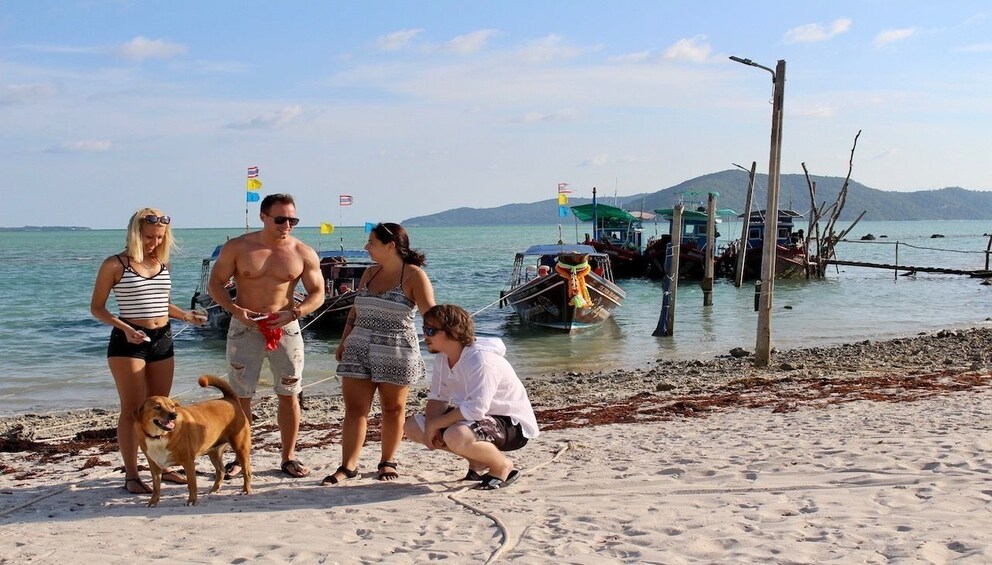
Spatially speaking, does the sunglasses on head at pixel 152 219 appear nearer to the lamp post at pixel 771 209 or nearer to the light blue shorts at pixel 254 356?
the light blue shorts at pixel 254 356

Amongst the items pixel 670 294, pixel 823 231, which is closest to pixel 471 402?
pixel 670 294

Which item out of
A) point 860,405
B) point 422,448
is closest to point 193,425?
point 422,448

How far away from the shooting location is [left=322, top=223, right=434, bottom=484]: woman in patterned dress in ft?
18.3

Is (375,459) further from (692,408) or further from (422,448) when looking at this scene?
(692,408)

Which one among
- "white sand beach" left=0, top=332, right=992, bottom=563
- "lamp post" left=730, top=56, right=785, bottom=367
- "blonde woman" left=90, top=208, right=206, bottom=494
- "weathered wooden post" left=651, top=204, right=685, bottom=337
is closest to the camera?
"white sand beach" left=0, top=332, right=992, bottom=563

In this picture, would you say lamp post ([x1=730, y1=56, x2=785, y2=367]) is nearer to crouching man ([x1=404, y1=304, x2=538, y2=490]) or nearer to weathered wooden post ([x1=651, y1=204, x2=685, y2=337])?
weathered wooden post ([x1=651, y1=204, x2=685, y2=337])

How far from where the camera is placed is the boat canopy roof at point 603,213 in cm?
4275

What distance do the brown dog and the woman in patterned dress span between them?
617mm

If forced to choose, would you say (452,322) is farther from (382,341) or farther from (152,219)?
(152,219)

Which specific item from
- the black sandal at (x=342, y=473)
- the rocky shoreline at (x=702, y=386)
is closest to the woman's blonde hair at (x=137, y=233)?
the black sandal at (x=342, y=473)

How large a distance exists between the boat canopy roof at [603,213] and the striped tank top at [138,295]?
37070 mm

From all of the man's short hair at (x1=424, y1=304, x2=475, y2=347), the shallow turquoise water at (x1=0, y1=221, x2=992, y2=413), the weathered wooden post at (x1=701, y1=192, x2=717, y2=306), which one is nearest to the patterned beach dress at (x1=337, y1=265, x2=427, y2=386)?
the man's short hair at (x1=424, y1=304, x2=475, y2=347)

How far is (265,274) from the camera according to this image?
5.65 meters

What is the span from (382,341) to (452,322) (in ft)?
1.93
